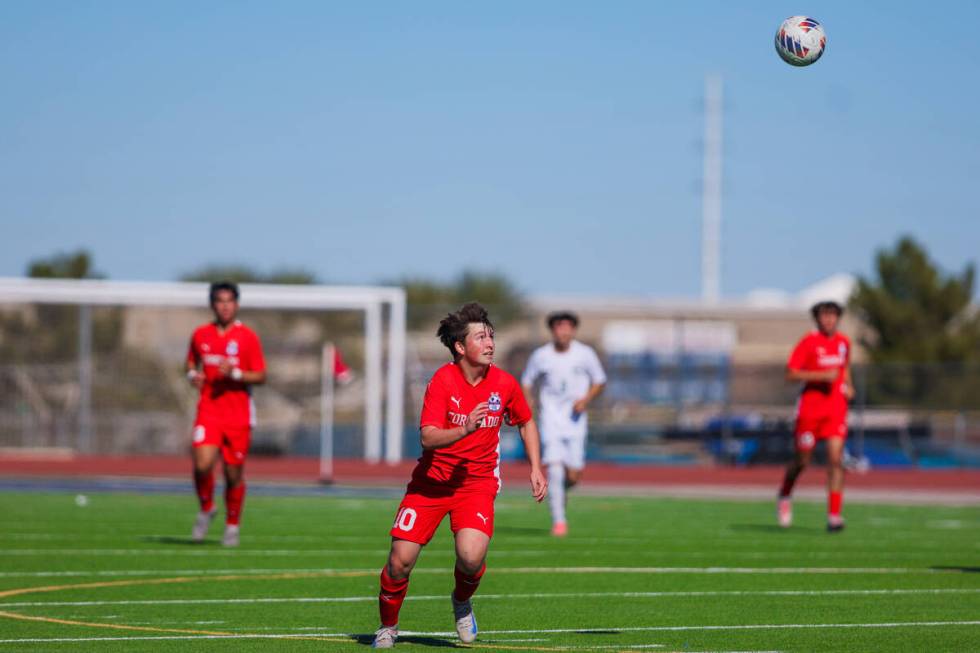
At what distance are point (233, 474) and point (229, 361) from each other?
106 cm

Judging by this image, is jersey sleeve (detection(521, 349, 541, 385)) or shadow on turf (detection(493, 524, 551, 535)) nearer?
shadow on turf (detection(493, 524, 551, 535))

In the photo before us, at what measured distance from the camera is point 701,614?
10.2m

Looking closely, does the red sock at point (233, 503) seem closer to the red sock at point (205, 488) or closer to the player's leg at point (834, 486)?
the red sock at point (205, 488)

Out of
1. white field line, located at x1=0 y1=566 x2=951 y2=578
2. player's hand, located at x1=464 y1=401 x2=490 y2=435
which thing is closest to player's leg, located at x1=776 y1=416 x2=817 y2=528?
white field line, located at x1=0 y1=566 x2=951 y2=578

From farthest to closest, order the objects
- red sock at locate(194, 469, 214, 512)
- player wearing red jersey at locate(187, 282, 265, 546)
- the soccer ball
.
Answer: red sock at locate(194, 469, 214, 512)
player wearing red jersey at locate(187, 282, 265, 546)
the soccer ball

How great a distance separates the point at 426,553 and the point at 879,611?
17.5 ft

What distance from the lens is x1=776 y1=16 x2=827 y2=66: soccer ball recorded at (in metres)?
12.5

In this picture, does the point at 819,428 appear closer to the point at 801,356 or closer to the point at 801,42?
the point at 801,356

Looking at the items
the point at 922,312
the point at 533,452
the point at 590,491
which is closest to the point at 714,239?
the point at 922,312

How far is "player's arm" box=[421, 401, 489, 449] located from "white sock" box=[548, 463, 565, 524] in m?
8.28

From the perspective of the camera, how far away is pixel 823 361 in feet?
57.2

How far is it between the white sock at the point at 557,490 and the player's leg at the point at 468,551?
7.88m

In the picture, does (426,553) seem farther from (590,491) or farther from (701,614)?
(590,491)

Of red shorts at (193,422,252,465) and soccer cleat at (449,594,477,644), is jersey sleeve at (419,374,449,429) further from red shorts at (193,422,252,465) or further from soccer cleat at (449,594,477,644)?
red shorts at (193,422,252,465)
